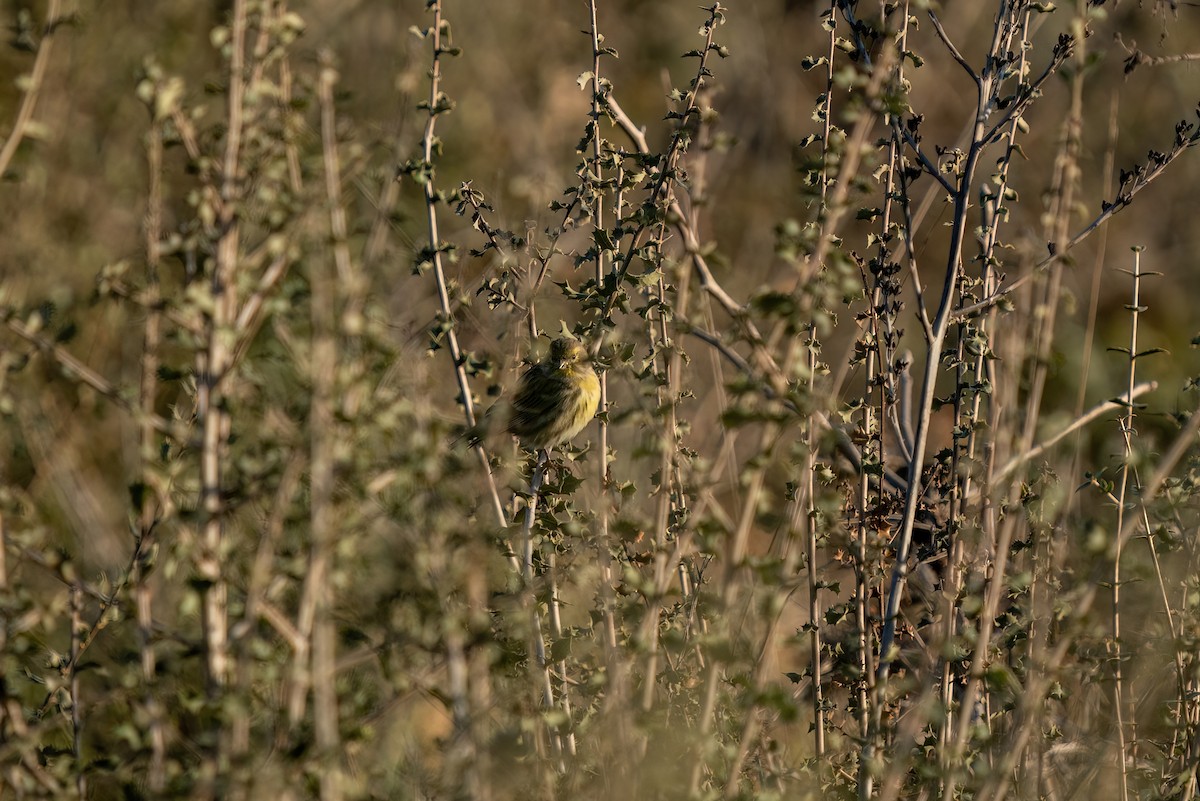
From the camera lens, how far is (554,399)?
4.29m

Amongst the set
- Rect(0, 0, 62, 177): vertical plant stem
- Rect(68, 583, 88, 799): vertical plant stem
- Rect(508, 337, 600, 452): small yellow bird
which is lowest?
Rect(68, 583, 88, 799): vertical plant stem

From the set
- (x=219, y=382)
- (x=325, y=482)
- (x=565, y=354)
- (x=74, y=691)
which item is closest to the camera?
→ (x=325, y=482)

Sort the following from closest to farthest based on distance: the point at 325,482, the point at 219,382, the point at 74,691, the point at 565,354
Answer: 1. the point at 325,482
2. the point at 219,382
3. the point at 74,691
4. the point at 565,354

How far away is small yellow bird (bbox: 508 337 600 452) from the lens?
4230 millimetres

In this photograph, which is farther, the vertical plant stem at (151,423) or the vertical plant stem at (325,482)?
the vertical plant stem at (151,423)

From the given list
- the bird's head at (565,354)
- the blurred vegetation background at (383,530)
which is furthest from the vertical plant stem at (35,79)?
the bird's head at (565,354)

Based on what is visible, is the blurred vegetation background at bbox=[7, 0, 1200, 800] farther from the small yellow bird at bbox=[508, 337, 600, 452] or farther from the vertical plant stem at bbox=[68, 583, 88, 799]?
the small yellow bird at bbox=[508, 337, 600, 452]

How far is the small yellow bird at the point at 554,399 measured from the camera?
4.23 meters

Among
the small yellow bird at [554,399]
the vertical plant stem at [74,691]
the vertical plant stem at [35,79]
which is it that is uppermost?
the small yellow bird at [554,399]

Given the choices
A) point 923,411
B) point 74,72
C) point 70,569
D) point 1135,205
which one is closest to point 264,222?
point 70,569

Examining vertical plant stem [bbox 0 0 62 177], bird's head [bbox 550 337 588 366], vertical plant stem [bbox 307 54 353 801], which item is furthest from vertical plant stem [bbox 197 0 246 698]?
bird's head [bbox 550 337 588 366]

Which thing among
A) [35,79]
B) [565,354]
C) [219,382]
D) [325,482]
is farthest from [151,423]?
[565,354]

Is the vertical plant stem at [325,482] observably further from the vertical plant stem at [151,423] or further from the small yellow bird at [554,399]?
the small yellow bird at [554,399]

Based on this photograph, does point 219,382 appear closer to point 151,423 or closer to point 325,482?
point 151,423
